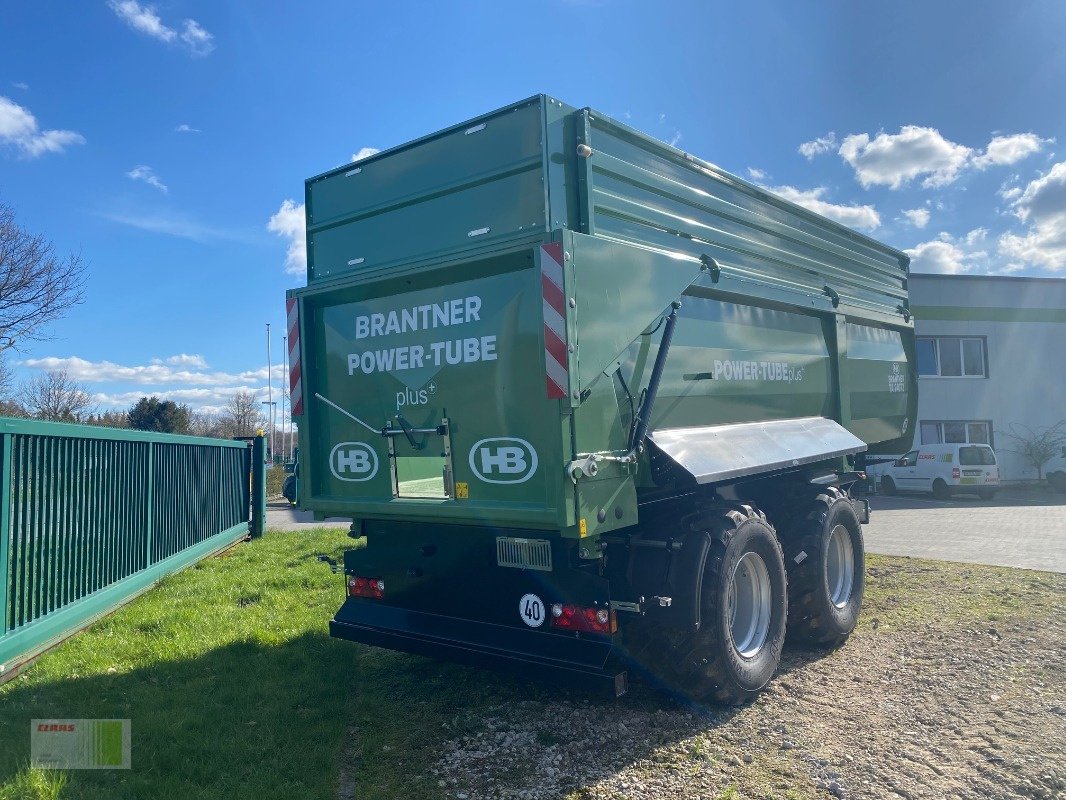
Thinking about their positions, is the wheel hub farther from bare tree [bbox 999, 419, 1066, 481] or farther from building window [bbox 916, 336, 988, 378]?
bare tree [bbox 999, 419, 1066, 481]

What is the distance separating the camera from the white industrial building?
26.5m

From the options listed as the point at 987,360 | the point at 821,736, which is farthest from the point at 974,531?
the point at 987,360

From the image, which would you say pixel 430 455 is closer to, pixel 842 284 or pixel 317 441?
pixel 317 441

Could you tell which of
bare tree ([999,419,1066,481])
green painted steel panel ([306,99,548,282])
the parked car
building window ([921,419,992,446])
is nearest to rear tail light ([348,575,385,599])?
green painted steel panel ([306,99,548,282])

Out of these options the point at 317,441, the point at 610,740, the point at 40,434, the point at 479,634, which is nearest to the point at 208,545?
the point at 40,434

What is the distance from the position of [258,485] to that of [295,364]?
8559 mm

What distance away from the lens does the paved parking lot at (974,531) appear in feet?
33.5

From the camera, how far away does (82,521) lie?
620cm

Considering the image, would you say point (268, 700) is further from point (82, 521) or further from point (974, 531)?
point (974, 531)

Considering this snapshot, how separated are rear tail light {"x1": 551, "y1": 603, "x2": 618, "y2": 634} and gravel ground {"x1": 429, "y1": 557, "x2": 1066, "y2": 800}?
24.4 inches

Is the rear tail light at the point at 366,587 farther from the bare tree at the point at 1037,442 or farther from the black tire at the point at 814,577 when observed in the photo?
the bare tree at the point at 1037,442

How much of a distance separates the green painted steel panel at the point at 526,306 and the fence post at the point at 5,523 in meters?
1.92

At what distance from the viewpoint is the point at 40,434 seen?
17.6ft

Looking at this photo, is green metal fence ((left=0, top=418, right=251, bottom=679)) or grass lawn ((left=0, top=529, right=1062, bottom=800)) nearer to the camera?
grass lawn ((left=0, top=529, right=1062, bottom=800))
